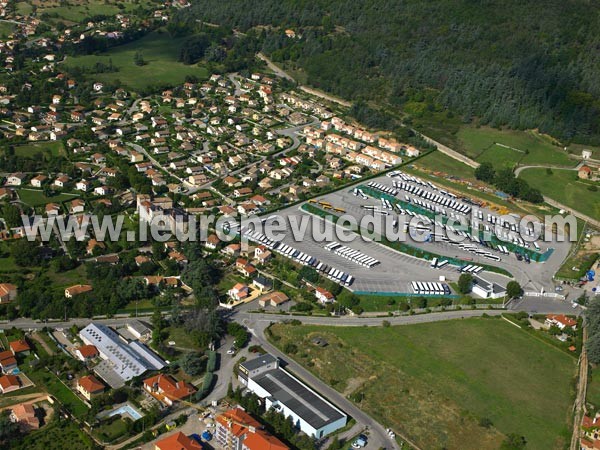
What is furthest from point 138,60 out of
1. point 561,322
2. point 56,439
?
point 56,439

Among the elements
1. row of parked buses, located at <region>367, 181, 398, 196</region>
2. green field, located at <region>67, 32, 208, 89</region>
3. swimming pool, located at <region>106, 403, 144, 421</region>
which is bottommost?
green field, located at <region>67, 32, 208, 89</region>

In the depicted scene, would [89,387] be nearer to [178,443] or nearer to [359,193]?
[178,443]

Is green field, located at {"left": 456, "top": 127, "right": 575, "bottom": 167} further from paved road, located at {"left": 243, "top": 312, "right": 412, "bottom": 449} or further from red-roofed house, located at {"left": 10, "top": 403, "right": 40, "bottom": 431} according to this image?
red-roofed house, located at {"left": 10, "top": 403, "right": 40, "bottom": 431}

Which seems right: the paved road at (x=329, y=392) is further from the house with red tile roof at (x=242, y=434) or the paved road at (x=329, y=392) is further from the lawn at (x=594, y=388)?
the lawn at (x=594, y=388)

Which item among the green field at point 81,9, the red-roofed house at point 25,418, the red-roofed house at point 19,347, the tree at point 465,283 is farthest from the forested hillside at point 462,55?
the red-roofed house at point 25,418

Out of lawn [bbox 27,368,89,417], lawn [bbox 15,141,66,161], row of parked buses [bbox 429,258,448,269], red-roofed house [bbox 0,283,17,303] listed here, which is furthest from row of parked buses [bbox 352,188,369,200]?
lawn [bbox 27,368,89,417]

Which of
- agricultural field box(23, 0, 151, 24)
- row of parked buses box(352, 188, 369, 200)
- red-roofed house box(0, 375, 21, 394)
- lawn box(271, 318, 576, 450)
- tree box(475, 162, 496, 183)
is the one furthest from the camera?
agricultural field box(23, 0, 151, 24)
